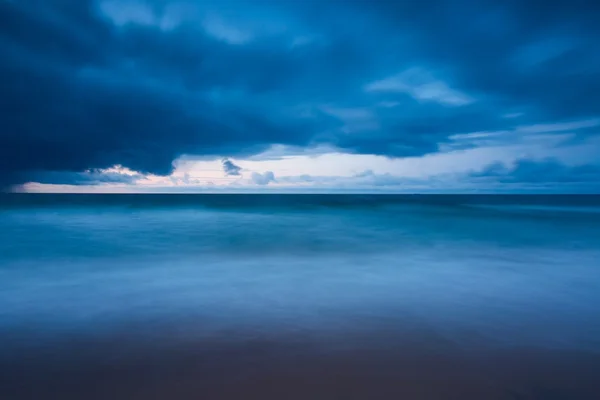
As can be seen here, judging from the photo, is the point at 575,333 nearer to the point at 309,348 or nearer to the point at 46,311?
the point at 309,348

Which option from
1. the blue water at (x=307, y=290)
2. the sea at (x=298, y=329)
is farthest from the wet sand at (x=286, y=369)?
the blue water at (x=307, y=290)

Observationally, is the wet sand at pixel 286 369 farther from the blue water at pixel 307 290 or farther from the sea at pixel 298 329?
the blue water at pixel 307 290

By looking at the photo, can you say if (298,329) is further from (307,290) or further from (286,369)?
(307,290)

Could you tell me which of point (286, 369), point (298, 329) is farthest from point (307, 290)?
point (286, 369)

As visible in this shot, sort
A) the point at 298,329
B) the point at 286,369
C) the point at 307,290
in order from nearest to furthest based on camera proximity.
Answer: the point at 286,369 → the point at 298,329 → the point at 307,290

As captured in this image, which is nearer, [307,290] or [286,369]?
[286,369]

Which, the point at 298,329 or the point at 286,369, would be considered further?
the point at 298,329

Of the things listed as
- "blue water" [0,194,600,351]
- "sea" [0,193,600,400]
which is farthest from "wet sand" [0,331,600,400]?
"blue water" [0,194,600,351]

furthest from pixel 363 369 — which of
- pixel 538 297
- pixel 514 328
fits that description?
pixel 538 297

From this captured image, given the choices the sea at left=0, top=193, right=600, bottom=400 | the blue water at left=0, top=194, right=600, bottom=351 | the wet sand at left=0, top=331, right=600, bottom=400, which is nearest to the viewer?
the wet sand at left=0, top=331, right=600, bottom=400

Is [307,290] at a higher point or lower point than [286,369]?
lower

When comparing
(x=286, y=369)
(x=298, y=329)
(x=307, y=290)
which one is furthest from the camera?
(x=307, y=290)

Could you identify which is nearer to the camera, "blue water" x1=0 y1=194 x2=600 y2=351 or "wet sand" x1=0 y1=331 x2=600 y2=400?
"wet sand" x1=0 y1=331 x2=600 y2=400

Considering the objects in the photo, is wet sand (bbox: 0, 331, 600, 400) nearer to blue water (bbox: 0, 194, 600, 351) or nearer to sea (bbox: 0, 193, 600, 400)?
sea (bbox: 0, 193, 600, 400)
